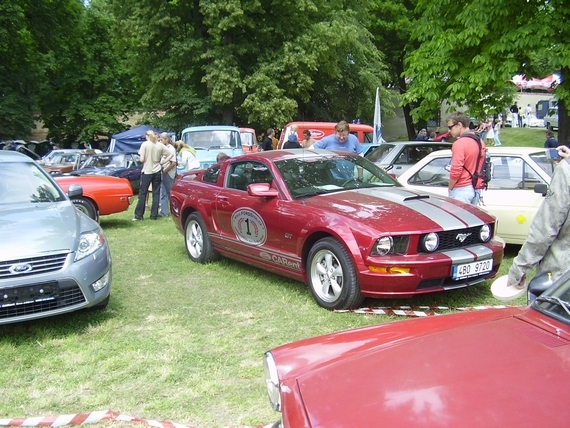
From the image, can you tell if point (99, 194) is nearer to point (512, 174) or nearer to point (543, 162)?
point (512, 174)

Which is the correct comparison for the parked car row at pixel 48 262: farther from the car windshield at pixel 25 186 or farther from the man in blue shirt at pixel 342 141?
the man in blue shirt at pixel 342 141

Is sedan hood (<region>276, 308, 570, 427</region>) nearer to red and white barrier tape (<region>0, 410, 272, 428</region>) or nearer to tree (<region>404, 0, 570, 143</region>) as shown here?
red and white barrier tape (<region>0, 410, 272, 428</region>)

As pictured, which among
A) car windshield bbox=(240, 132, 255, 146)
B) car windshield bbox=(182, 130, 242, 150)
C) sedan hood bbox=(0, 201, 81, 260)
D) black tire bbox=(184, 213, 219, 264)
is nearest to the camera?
sedan hood bbox=(0, 201, 81, 260)

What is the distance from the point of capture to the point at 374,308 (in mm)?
5398

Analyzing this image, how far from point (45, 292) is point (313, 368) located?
10.5 feet

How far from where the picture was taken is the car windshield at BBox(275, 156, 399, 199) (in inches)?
240

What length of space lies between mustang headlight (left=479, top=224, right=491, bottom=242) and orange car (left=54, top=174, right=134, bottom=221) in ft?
24.1

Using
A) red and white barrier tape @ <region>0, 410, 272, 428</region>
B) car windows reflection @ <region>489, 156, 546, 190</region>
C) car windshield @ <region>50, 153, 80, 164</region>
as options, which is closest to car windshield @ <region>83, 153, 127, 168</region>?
car windshield @ <region>50, 153, 80, 164</region>

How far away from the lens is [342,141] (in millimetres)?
9047

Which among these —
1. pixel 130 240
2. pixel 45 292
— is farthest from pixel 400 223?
pixel 130 240

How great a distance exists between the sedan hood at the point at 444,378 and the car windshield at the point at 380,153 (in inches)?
385

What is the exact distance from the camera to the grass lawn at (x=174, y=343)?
12.0 ft

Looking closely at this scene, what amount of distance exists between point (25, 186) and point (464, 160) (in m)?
4.87

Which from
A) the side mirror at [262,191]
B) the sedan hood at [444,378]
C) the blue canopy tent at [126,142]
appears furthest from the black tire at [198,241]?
the blue canopy tent at [126,142]
